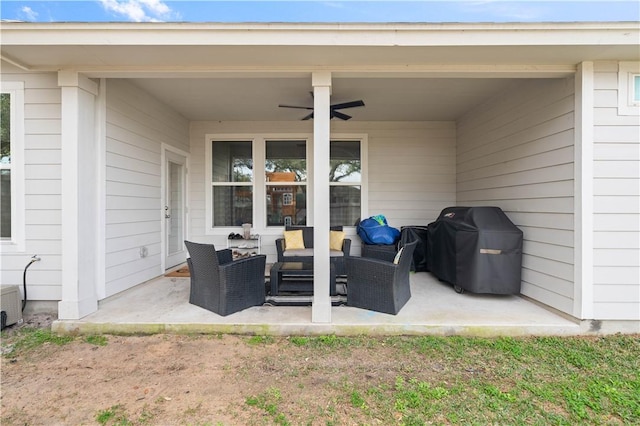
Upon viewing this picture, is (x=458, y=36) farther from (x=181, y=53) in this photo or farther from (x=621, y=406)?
(x=621, y=406)

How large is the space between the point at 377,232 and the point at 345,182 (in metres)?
1.24

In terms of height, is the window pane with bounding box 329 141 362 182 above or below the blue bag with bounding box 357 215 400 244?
above

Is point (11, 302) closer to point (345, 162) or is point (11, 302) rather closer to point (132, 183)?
point (132, 183)

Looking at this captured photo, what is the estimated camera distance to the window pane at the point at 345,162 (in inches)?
228

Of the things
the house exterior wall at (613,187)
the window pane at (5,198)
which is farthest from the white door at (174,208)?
the house exterior wall at (613,187)

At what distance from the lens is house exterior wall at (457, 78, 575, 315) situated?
3014 millimetres

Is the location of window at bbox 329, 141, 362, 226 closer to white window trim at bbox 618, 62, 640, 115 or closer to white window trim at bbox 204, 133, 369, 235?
white window trim at bbox 204, 133, 369, 235

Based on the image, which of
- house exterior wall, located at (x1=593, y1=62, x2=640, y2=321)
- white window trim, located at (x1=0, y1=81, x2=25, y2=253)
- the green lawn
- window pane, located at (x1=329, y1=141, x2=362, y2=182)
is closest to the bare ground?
the green lawn

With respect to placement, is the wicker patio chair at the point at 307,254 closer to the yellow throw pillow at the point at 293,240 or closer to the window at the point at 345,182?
the yellow throw pillow at the point at 293,240

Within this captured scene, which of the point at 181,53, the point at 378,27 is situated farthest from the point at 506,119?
the point at 181,53

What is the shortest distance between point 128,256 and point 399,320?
339 centimetres

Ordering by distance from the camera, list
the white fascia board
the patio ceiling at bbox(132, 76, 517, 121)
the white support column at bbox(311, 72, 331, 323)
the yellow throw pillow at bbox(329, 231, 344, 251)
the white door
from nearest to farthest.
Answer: the white fascia board < the white support column at bbox(311, 72, 331, 323) < the patio ceiling at bbox(132, 76, 517, 121) < the white door < the yellow throw pillow at bbox(329, 231, 344, 251)

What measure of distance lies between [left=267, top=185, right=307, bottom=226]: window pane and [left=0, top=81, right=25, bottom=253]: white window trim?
133 inches

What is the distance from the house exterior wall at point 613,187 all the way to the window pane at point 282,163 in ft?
13.7
